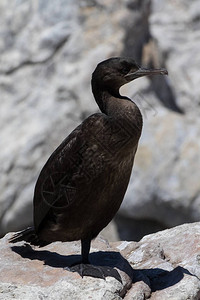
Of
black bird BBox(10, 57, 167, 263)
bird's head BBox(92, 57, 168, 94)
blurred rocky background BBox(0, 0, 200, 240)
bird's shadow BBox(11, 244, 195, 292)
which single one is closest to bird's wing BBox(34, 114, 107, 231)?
black bird BBox(10, 57, 167, 263)

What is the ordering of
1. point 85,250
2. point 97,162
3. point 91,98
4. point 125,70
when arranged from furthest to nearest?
1. point 91,98
2. point 85,250
3. point 125,70
4. point 97,162

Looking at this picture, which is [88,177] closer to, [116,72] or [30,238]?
[116,72]

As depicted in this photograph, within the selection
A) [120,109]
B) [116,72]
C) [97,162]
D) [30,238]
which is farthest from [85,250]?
[116,72]

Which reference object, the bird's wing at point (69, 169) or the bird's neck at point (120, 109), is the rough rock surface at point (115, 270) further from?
the bird's neck at point (120, 109)

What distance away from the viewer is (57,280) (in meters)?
5.15

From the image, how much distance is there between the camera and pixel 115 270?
5.32m

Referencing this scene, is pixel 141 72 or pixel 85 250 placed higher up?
pixel 141 72

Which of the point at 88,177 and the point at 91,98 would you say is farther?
the point at 91,98

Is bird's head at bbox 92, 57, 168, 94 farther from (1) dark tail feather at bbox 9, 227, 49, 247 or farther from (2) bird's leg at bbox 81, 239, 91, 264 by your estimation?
(1) dark tail feather at bbox 9, 227, 49, 247

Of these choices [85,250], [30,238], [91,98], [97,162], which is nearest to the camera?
[97,162]

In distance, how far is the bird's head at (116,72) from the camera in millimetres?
5195

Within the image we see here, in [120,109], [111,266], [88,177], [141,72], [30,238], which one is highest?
[141,72]

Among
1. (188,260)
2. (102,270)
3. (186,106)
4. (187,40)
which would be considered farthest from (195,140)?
(102,270)

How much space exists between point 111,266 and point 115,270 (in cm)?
13
